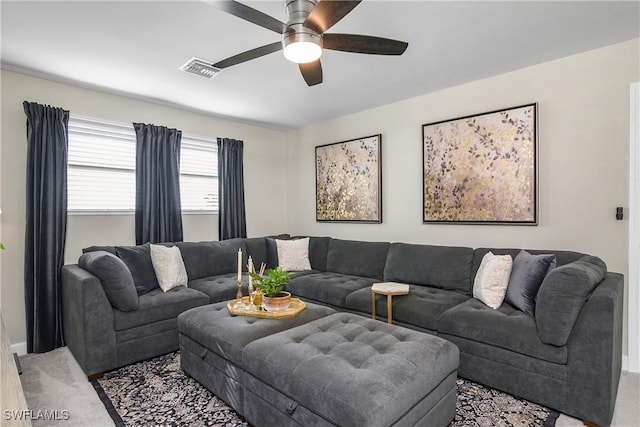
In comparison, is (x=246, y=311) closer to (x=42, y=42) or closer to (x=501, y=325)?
(x=501, y=325)

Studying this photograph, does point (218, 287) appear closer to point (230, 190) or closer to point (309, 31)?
point (230, 190)

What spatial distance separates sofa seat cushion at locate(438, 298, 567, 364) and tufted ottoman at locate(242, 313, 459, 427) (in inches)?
22.7

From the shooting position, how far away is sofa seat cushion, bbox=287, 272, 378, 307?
11.3ft

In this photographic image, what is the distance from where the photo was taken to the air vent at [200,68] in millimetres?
2927

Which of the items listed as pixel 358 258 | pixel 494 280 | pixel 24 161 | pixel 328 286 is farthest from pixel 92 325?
pixel 494 280

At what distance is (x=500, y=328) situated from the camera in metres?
2.34

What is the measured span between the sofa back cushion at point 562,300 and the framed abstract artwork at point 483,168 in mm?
1114

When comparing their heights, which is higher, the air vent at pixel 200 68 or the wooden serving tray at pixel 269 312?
the air vent at pixel 200 68

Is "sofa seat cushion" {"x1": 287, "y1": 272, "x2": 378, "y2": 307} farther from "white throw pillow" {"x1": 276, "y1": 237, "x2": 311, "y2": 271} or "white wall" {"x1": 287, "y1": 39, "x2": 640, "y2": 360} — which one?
"white wall" {"x1": 287, "y1": 39, "x2": 640, "y2": 360}

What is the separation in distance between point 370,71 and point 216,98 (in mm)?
1762

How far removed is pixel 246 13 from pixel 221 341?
1.87 metres

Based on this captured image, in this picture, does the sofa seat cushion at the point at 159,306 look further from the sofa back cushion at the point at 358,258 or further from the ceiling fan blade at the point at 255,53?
the ceiling fan blade at the point at 255,53

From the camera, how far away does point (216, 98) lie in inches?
154

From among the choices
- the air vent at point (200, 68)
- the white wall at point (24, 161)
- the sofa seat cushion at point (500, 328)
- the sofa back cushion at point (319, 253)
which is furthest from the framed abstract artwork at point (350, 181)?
the air vent at point (200, 68)
